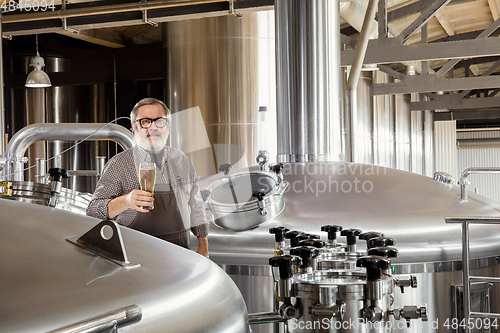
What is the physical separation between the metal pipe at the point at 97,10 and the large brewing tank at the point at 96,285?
3.71 meters

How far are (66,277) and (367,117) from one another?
836 centimetres

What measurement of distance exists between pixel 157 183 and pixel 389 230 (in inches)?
44.3

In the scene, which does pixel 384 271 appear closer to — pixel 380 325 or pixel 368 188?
pixel 380 325

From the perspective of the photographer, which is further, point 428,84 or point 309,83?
point 428,84

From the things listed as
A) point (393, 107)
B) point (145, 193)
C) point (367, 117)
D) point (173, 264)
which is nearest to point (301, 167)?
point (145, 193)

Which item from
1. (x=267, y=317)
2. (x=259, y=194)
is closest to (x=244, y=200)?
(x=259, y=194)

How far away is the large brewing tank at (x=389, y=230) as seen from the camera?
2338 mm

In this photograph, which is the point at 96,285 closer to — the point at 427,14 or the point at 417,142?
the point at 427,14

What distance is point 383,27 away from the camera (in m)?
6.51

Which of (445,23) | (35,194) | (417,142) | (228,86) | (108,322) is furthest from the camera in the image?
(417,142)

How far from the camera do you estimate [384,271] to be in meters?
1.33

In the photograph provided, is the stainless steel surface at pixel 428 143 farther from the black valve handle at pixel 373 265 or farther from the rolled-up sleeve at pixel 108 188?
the black valve handle at pixel 373 265

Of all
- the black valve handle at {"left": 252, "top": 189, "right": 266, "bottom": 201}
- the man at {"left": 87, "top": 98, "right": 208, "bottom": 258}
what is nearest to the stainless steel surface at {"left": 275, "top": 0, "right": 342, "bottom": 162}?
the black valve handle at {"left": 252, "top": 189, "right": 266, "bottom": 201}

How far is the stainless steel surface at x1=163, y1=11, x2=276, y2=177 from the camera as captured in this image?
19.4ft
